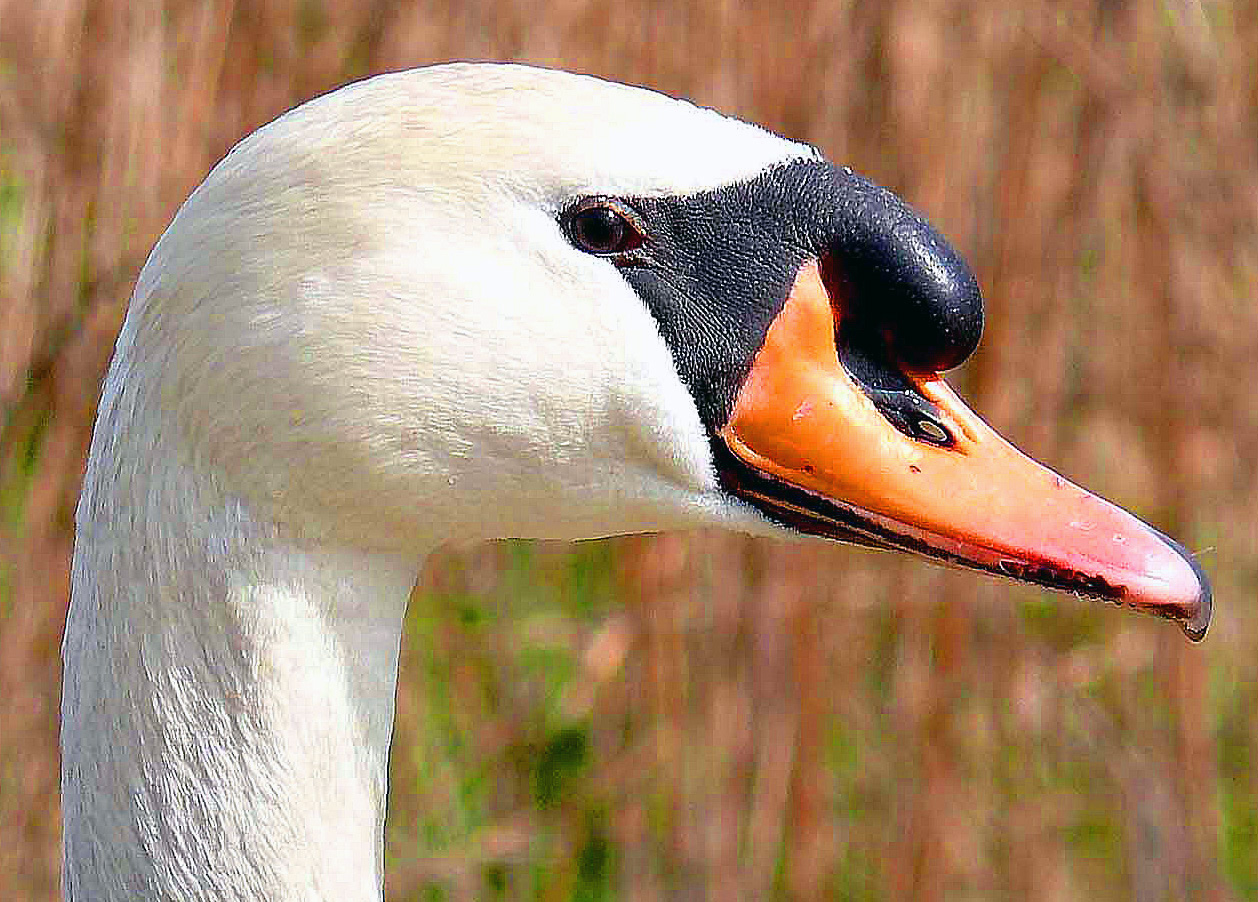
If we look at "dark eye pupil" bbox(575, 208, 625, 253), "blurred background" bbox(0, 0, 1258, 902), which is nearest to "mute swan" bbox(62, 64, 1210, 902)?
"dark eye pupil" bbox(575, 208, 625, 253)

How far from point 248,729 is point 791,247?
0.51m

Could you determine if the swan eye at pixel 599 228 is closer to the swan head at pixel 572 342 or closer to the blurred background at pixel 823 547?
the swan head at pixel 572 342

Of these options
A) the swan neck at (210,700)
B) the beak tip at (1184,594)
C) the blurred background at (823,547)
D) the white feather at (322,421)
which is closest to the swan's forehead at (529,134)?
the white feather at (322,421)

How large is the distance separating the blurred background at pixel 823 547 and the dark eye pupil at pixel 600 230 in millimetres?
1006

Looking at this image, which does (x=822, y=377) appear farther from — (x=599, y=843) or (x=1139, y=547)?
(x=599, y=843)

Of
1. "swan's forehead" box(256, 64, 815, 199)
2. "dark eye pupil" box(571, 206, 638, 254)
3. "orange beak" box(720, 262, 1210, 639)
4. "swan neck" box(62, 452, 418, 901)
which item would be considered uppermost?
"swan's forehead" box(256, 64, 815, 199)

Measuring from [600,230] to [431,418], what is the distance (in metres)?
0.18

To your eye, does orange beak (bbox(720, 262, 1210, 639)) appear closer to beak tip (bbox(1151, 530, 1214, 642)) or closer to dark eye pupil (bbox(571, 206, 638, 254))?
beak tip (bbox(1151, 530, 1214, 642))

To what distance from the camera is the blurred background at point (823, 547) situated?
7.16 feet

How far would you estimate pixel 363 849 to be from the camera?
1364mm

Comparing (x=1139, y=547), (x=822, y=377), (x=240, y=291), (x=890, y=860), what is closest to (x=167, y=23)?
(x=240, y=291)

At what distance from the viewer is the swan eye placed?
1271mm

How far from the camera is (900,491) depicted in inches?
51.8

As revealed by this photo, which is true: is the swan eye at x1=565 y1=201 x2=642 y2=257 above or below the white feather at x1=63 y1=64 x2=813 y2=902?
above
